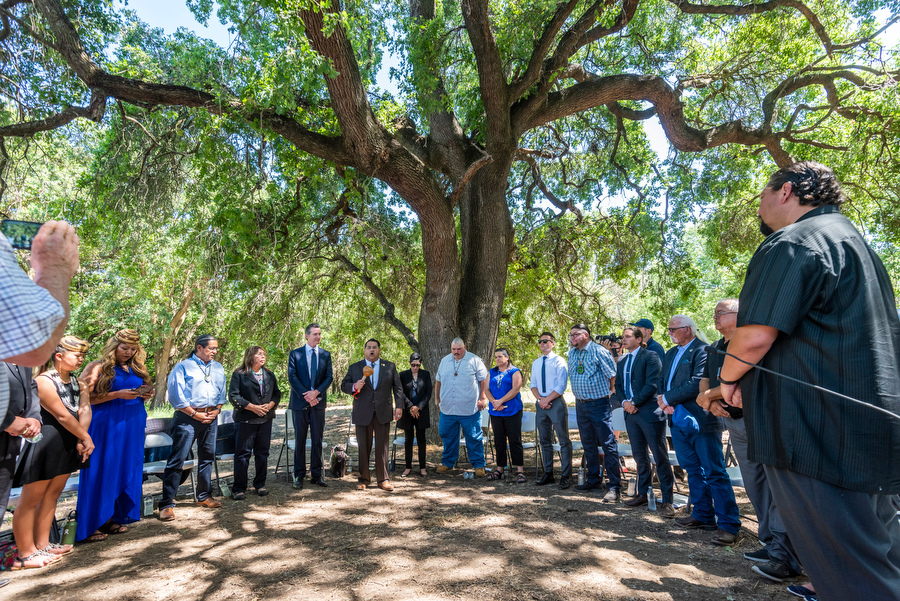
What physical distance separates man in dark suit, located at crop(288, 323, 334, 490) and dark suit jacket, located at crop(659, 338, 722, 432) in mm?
4503

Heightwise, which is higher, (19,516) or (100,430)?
(100,430)

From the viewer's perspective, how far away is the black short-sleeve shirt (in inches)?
68.3

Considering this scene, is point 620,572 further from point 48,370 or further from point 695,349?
point 48,370

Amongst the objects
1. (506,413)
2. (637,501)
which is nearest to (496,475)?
(506,413)

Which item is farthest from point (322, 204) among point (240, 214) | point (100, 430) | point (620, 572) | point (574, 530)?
point (620, 572)

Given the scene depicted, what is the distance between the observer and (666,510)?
5.25 meters

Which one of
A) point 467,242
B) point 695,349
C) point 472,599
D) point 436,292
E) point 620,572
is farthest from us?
point 467,242

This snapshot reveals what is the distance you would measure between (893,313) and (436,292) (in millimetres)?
6916

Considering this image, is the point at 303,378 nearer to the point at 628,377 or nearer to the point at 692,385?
the point at 628,377

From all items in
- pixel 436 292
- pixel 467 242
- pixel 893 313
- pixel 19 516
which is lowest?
pixel 19 516

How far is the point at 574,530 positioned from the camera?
456cm

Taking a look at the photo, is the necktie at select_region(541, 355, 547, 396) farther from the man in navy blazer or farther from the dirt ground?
the man in navy blazer

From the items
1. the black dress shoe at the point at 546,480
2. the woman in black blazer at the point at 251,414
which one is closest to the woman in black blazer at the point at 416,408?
the black dress shoe at the point at 546,480

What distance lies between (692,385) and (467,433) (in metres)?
3.62
